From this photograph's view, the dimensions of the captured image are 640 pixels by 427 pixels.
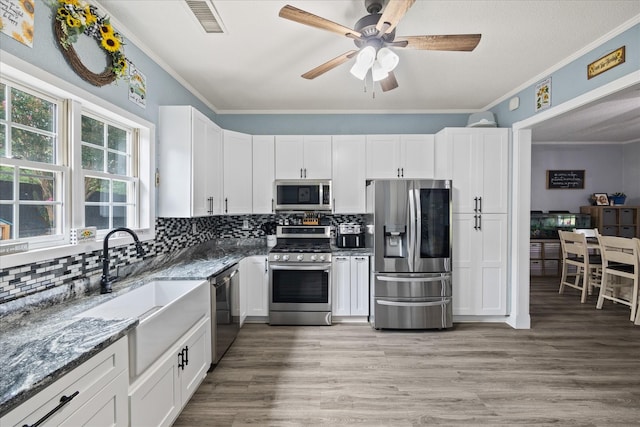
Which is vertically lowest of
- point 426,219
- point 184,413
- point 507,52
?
point 184,413

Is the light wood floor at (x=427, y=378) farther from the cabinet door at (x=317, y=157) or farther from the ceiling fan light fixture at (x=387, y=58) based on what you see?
the ceiling fan light fixture at (x=387, y=58)

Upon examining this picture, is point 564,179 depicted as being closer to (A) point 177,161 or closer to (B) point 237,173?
(B) point 237,173

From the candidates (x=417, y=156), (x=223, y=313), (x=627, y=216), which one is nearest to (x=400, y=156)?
(x=417, y=156)

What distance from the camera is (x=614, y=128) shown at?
4.91 metres

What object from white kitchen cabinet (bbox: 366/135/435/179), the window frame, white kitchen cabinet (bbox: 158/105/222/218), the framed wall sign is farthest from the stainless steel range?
the framed wall sign

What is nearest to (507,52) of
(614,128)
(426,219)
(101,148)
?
(426,219)

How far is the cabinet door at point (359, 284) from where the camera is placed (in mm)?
3346

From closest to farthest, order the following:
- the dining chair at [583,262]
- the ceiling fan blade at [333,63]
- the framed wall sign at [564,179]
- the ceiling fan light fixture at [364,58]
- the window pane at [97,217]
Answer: the ceiling fan light fixture at [364,58]
the ceiling fan blade at [333,63]
the window pane at [97,217]
the dining chair at [583,262]
the framed wall sign at [564,179]

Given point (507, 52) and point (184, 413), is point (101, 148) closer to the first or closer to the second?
point (184, 413)

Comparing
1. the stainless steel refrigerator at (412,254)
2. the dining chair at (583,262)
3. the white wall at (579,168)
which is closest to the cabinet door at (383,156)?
the stainless steel refrigerator at (412,254)

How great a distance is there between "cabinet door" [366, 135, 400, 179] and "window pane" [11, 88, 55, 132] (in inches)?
115

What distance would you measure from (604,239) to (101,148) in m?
5.87

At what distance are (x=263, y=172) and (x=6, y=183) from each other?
7.66 ft

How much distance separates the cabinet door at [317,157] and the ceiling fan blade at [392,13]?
1961 mm
